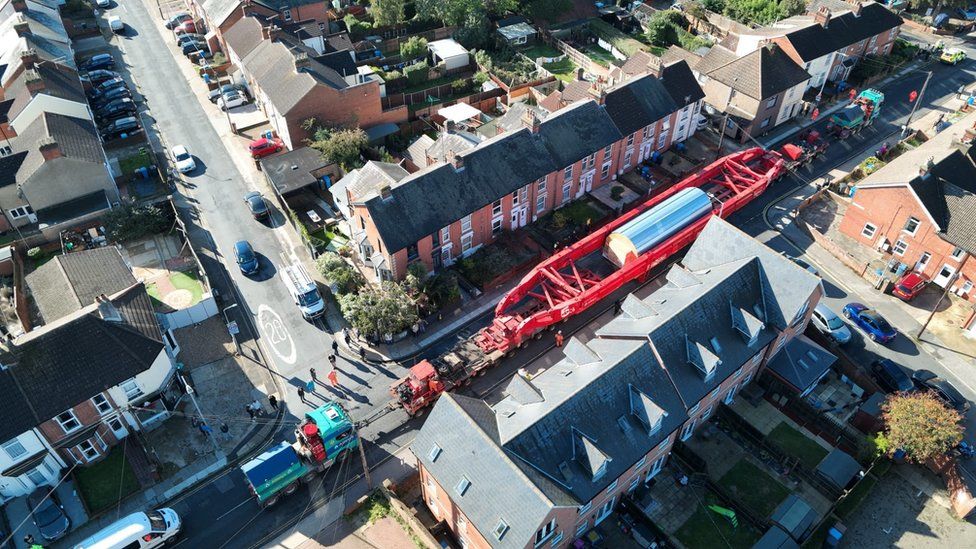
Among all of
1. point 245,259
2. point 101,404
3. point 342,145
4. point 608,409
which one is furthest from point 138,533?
point 342,145

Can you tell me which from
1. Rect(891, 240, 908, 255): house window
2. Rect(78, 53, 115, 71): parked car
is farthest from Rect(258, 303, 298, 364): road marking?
Rect(891, 240, 908, 255): house window

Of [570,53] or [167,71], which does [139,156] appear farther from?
[570,53]

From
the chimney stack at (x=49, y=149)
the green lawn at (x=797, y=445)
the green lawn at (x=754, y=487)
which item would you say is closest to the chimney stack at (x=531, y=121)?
the green lawn at (x=797, y=445)

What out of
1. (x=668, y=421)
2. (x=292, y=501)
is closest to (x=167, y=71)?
(x=292, y=501)

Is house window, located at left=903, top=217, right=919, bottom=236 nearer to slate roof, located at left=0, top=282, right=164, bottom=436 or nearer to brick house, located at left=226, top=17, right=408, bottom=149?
brick house, located at left=226, top=17, right=408, bottom=149

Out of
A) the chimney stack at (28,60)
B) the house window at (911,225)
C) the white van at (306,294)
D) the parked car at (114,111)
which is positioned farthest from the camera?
the parked car at (114,111)

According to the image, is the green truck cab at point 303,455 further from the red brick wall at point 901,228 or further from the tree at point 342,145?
the red brick wall at point 901,228
